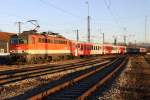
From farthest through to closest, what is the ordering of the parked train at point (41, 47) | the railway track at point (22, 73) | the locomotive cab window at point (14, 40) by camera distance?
the locomotive cab window at point (14, 40) < the parked train at point (41, 47) < the railway track at point (22, 73)

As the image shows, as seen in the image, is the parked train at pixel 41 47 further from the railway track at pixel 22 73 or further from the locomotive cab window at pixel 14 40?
the railway track at pixel 22 73

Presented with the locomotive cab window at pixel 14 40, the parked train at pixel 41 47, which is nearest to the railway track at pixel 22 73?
the parked train at pixel 41 47

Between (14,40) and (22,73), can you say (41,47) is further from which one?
(22,73)

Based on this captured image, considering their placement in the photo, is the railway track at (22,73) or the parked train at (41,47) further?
the parked train at (41,47)

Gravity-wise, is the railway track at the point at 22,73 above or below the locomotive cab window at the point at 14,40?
below

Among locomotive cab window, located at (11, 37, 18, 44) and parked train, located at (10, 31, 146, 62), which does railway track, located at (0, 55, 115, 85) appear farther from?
locomotive cab window, located at (11, 37, 18, 44)

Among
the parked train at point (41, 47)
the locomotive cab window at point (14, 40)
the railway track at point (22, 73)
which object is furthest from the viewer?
the locomotive cab window at point (14, 40)

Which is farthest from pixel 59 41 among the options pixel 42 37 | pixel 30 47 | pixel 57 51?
pixel 30 47

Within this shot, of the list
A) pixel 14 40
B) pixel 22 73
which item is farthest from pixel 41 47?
pixel 22 73

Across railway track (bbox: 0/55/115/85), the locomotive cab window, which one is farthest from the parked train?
railway track (bbox: 0/55/115/85)

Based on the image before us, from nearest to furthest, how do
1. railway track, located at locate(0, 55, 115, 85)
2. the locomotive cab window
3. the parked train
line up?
1. railway track, located at locate(0, 55, 115, 85)
2. the parked train
3. the locomotive cab window

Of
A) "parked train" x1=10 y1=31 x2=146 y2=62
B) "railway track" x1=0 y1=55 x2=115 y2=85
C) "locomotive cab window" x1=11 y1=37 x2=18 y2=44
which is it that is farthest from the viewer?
"locomotive cab window" x1=11 y1=37 x2=18 y2=44

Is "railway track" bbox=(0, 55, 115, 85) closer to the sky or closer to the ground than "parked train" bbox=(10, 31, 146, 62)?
closer to the ground

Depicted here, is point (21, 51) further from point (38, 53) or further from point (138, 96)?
point (138, 96)
